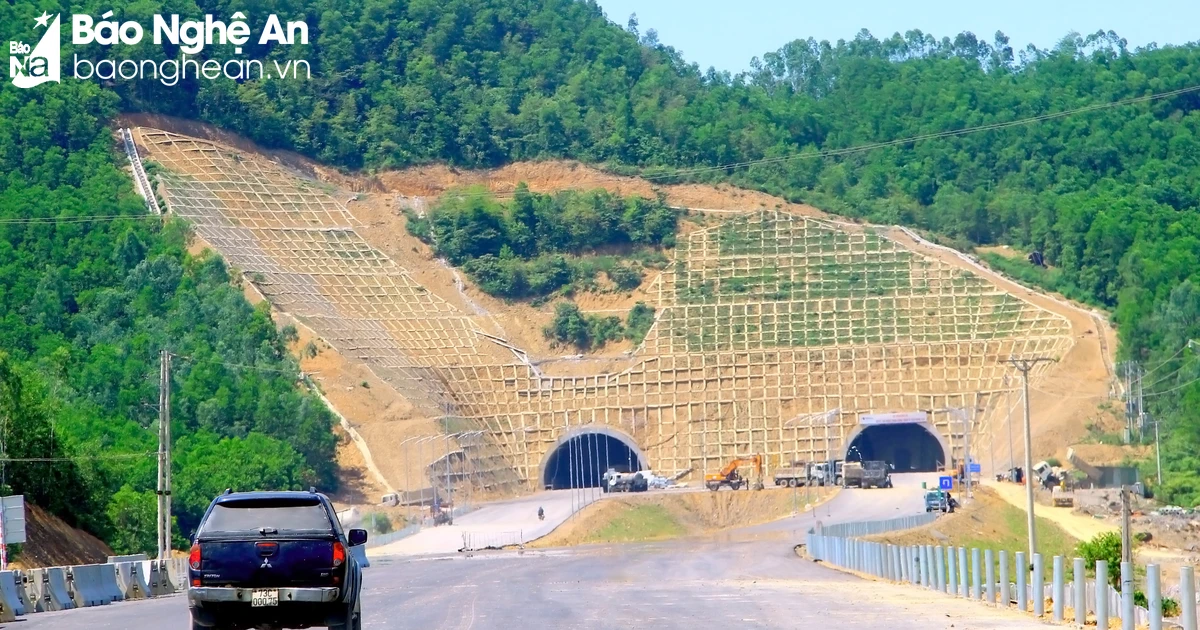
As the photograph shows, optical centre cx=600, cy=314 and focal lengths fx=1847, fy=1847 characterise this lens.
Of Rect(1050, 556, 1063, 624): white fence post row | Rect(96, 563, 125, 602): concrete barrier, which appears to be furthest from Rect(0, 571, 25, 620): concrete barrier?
Rect(1050, 556, 1063, 624): white fence post row

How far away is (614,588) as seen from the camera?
39.0m

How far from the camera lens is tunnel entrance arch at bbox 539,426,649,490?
4503 inches

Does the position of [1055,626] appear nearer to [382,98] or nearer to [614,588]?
[614,588]

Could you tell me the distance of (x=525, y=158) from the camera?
154250 millimetres

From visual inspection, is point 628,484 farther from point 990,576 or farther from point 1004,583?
point 1004,583

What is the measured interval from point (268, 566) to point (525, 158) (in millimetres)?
132844

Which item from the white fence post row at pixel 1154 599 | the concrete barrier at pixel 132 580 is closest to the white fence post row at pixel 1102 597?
the white fence post row at pixel 1154 599

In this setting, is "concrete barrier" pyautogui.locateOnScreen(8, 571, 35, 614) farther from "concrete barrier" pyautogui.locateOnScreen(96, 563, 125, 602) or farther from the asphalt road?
"concrete barrier" pyautogui.locateOnScreen(96, 563, 125, 602)

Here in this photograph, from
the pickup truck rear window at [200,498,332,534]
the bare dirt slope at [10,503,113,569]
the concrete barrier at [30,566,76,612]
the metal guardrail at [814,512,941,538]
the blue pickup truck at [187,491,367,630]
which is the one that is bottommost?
the metal guardrail at [814,512,941,538]

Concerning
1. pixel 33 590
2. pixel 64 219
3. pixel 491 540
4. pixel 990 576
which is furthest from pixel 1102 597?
pixel 64 219

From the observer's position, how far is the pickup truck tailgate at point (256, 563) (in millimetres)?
22391

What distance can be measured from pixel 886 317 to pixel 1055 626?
315ft

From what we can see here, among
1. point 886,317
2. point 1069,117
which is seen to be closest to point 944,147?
point 1069,117
